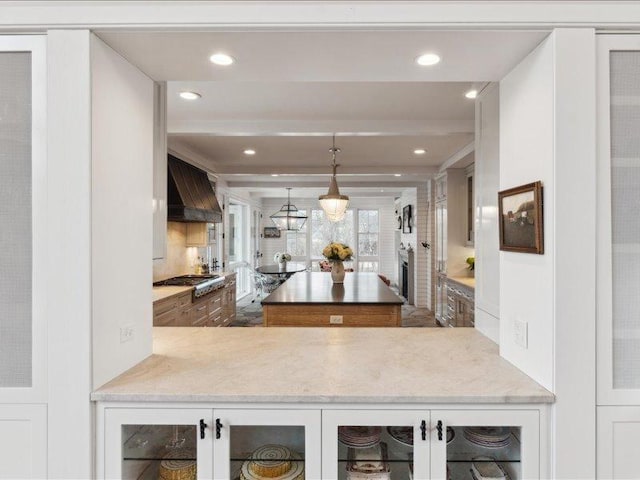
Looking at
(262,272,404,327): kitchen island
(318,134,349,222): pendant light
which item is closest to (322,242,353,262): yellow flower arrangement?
(318,134,349,222): pendant light

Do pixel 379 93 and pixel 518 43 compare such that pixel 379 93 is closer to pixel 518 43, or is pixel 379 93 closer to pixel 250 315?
pixel 518 43

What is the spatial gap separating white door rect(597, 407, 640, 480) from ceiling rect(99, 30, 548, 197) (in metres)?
1.38

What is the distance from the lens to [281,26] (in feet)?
4.32

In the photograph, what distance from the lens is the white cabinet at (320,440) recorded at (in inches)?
51.3

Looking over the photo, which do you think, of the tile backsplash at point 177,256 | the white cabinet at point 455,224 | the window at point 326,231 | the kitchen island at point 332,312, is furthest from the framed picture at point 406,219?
the kitchen island at point 332,312

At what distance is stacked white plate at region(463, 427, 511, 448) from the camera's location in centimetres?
134

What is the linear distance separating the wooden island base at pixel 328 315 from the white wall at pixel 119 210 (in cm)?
172

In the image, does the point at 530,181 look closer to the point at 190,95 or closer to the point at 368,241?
the point at 190,95

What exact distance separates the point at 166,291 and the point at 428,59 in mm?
3261

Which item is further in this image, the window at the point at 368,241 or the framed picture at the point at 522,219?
the window at the point at 368,241

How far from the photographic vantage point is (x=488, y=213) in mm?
1956

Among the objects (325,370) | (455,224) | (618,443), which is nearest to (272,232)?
(455,224)

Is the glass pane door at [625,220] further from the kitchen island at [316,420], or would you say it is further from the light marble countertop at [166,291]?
the light marble countertop at [166,291]

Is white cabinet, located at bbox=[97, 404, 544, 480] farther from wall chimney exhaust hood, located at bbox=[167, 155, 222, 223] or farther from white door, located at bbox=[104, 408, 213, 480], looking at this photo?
wall chimney exhaust hood, located at bbox=[167, 155, 222, 223]
